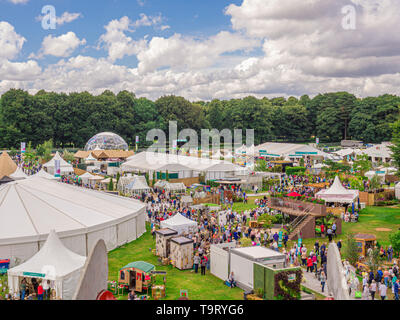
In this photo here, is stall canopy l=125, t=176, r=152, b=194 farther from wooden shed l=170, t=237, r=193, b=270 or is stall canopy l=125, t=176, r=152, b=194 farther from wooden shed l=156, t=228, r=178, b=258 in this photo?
wooden shed l=170, t=237, r=193, b=270

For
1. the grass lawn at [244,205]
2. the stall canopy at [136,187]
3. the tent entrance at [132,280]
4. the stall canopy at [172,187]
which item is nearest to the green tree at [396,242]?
the tent entrance at [132,280]

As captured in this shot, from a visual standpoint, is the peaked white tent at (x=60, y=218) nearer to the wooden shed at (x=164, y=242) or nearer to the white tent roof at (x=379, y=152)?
the wooden shed at (x=164, y=242)

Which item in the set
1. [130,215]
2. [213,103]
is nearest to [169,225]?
[130,215]

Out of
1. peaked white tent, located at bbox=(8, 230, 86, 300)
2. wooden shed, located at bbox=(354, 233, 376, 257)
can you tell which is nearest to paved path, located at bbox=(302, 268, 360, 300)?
wooden shed, located at bbox=(354, 233, 376, 257)

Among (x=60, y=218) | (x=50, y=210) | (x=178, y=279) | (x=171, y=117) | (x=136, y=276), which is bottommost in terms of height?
(x=178, y=279)

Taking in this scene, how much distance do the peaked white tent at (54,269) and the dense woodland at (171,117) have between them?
205 ft

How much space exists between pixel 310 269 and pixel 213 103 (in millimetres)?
90209

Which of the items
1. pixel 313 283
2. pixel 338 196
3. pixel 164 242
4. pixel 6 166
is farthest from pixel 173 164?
pixel 313 283

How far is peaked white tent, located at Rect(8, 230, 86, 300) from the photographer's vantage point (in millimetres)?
13328

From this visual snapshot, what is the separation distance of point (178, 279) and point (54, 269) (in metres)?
5.10

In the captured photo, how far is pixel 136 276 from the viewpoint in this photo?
1477cm

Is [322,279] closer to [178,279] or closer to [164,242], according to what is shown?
[178,279]

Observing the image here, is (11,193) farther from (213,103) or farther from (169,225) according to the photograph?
(213,103)

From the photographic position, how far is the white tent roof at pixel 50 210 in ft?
57.3
